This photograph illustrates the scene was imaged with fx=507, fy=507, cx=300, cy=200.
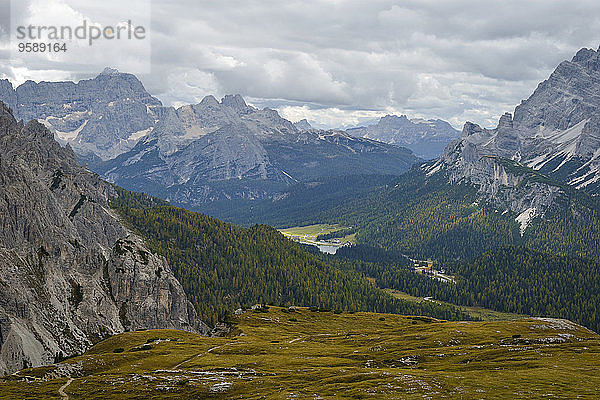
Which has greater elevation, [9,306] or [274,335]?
[9,306]

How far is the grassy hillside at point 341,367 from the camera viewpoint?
67875mm

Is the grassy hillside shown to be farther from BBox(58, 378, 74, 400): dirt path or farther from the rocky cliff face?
the rocky cliff face

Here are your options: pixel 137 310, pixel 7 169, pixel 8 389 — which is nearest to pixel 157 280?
pixel 137 310

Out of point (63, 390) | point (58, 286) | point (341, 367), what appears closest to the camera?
point (63, 390)

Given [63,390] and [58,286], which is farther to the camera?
[58,286]

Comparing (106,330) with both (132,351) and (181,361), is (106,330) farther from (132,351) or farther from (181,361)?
(181,361)

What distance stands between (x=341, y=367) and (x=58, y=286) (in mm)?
103192

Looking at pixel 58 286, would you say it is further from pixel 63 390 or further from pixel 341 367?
pixel 341 367

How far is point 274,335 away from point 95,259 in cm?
7981

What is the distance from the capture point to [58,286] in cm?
15400

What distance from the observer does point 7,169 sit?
16438 cm

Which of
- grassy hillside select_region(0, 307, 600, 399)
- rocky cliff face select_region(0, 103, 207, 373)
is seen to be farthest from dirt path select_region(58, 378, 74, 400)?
rocky cliff face select_region(0, 103, 207, 373)

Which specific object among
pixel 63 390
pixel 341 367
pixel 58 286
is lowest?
pixel 63 390

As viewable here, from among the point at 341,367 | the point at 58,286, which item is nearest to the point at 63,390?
the point at 341,367
